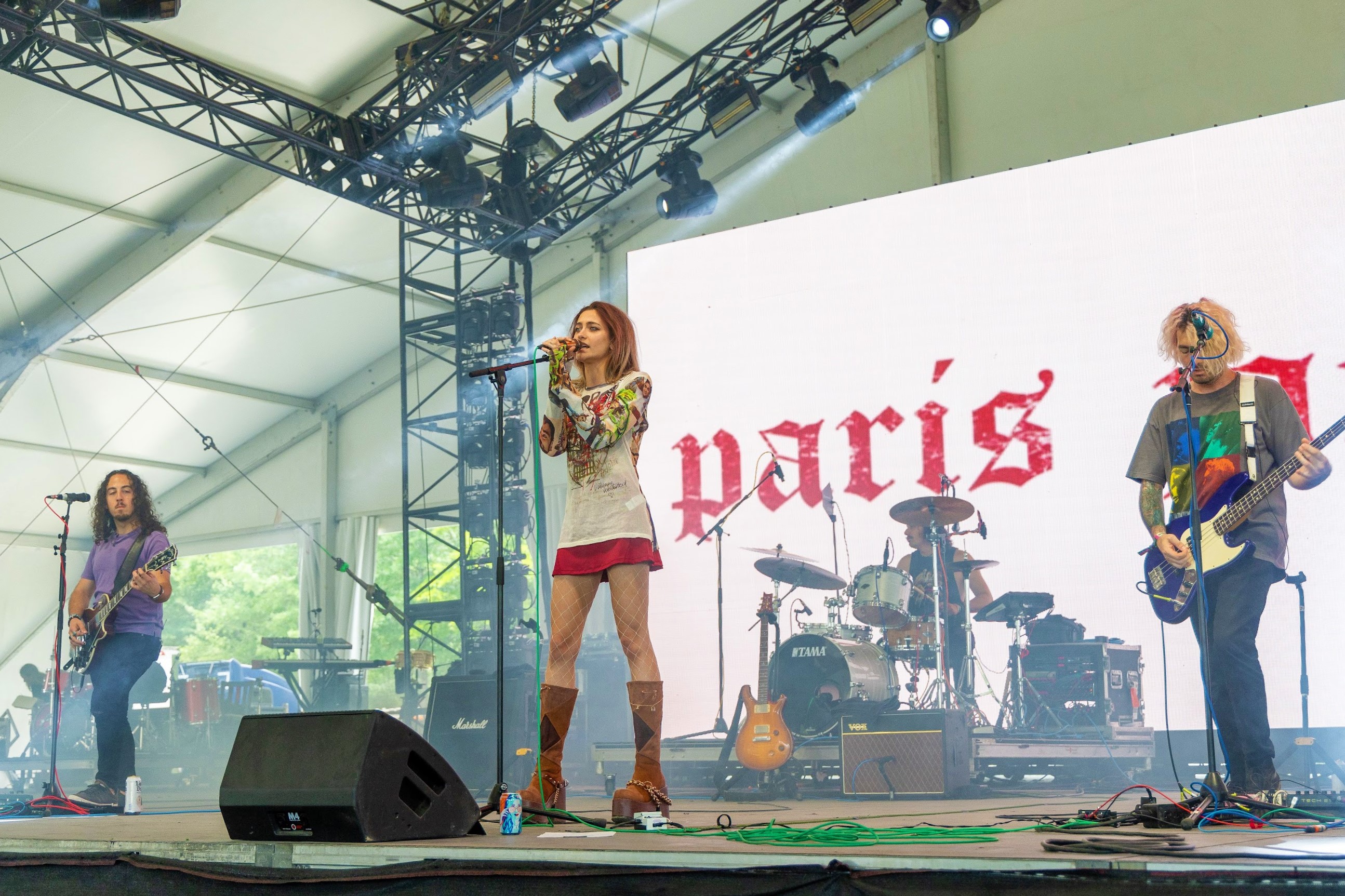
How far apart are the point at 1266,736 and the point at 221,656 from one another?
1240 cm

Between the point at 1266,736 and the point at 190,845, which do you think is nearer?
the point at 190,845

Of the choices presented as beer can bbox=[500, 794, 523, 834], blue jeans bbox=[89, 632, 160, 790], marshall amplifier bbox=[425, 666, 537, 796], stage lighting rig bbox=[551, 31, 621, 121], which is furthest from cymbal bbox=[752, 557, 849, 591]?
stage lighting rig bbox=[551, 31, 621, 121]

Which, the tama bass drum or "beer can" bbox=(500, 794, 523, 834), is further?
the tama bass drum

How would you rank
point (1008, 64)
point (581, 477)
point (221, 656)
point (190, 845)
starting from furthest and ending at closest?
point (221, 656), point (1008, 64), point (581, 477), point (190, 845)

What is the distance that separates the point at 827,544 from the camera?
5320mm

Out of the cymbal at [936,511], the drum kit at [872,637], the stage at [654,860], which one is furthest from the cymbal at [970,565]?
the stage at [654,860]

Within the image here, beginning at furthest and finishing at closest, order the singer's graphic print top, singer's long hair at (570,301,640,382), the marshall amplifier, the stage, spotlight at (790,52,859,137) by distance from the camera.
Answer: spotlight at (790,52,859,137) → the marshall amplifier → singer's long hair at (570,301,640,382) → the singer's graphic print top → the stage

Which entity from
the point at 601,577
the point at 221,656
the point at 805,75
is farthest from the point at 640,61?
the point at 221,656

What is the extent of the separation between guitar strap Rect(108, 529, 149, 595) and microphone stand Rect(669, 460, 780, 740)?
8.14 ft

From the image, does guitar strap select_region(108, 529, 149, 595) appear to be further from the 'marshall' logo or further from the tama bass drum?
the tama bass drum

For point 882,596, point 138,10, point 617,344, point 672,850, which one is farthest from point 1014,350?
point 138,10

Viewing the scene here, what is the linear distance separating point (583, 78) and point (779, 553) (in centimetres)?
337

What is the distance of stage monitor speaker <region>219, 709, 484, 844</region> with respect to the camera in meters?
2.22

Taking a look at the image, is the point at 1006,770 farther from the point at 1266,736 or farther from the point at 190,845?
the point at 190,845
